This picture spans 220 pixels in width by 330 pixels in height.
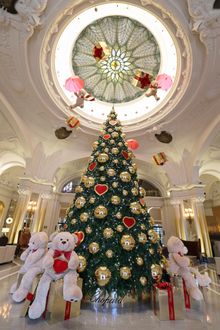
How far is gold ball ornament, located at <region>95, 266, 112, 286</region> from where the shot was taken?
7.07 feet

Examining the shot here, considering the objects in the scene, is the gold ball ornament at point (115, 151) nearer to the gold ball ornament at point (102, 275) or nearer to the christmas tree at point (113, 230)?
the christmas tree at point (113, 230)

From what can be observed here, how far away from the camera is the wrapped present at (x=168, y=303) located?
2031mm

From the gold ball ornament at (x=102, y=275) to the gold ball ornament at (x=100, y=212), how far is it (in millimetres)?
702

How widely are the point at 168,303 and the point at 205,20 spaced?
6.68m

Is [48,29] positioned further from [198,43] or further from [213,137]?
Answer: [213,137]

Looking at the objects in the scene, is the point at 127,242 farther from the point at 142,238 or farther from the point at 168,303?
the point at 168,303

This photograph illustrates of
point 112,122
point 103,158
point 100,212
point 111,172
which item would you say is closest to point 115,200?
point 100,212

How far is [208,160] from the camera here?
9.68 metres

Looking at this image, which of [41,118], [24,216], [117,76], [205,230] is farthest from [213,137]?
[24,216]

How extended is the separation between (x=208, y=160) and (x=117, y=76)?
23.7 ft

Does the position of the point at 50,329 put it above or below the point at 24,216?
below

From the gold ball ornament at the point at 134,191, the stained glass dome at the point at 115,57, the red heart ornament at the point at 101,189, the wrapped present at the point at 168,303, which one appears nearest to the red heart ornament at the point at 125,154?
the gold ball ornament at the point at 134,191

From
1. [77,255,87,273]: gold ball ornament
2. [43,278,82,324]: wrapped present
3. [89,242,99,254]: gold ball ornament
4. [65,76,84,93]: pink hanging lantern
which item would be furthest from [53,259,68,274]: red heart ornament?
[65,76,84,93]: pink hanging lantern

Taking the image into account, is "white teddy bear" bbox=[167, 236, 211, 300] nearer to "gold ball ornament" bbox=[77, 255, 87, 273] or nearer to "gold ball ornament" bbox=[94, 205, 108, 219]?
"gold ball ornament" bbox=[94, 205, 108, 219]
